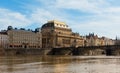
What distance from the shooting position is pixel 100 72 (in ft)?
124

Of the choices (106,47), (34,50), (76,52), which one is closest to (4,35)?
(34,50)

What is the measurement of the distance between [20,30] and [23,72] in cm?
15831

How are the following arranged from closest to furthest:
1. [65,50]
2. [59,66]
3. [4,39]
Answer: [59,66] < [65,50] < [4,39]

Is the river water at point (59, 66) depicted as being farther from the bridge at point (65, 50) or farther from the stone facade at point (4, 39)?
the stone facade at point (4, 39)

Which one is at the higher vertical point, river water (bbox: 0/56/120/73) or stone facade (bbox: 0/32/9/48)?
stone facade (bbox: 0/32/9/48)

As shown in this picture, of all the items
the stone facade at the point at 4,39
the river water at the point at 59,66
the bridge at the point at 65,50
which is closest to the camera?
the river water at the point at 59,66

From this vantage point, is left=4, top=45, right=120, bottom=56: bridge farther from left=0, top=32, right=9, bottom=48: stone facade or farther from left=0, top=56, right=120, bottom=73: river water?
left=0, top=56, right=120, bottom=73: river water

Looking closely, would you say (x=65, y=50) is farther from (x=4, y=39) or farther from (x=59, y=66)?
(x=59, y=66)

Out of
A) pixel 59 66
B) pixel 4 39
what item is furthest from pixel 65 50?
pixel 59 66

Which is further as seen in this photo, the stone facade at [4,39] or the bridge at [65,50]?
the stone facade at [4,39]

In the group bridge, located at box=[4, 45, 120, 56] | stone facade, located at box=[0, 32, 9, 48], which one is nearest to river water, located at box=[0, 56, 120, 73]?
bridge, located at box=[4, 45, 120, 56]

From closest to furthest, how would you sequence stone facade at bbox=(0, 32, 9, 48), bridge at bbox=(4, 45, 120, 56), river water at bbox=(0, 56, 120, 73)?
river water at bbox=(0, 56, 120, 73) < bridge at bbox=(4, 45, 120, 56) < stone facade at bbox=(0, 32, 9, 48)

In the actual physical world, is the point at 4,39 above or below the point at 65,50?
above

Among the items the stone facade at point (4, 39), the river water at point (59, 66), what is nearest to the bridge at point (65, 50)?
the stone facade at point (4, 39)
